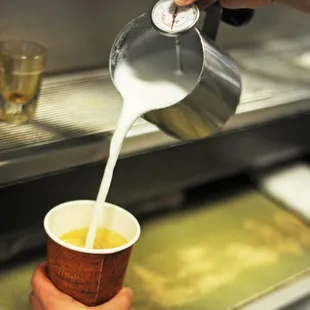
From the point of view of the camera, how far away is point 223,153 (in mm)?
897

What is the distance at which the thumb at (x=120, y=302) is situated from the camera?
55 cm

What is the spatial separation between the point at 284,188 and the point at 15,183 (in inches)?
18.4

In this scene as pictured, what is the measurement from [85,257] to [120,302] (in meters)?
0.08

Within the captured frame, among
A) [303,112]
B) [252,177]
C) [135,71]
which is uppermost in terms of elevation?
[135,71]

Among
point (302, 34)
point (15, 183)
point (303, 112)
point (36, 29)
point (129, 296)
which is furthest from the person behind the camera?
point (302, 34)

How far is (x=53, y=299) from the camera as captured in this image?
535mm

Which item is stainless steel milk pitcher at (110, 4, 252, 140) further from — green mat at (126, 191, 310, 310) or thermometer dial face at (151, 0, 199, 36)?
green mat at (126, 191, 310, 310)

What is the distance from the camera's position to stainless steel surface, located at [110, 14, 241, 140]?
2.00 ft

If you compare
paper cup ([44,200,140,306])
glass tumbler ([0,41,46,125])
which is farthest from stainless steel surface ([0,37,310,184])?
paper cup ([44,200,140,306])

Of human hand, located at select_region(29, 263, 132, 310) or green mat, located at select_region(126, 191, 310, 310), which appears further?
green mat, located at select_region(126, 191, 310, 310)

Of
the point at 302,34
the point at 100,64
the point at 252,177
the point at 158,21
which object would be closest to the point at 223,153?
the point at 252,177

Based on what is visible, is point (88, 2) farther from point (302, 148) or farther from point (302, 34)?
point (302, 34)

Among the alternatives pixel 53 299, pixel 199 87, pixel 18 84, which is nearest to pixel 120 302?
pixel 53 299

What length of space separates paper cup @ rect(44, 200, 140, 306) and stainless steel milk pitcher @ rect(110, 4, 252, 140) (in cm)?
12
